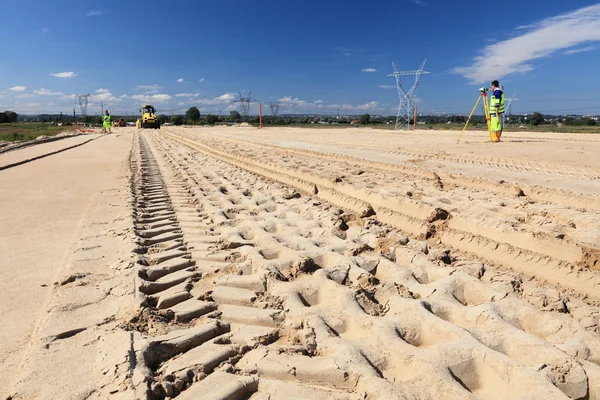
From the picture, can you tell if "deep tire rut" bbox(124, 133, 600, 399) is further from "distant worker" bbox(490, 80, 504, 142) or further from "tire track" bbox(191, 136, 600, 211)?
"distant worker" bbox(490, 80, 504, 142)

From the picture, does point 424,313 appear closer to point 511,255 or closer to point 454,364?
point 454,364

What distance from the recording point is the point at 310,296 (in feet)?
8.40

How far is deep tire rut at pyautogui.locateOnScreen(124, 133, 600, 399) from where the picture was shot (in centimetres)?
173

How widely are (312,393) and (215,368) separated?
1.54ft

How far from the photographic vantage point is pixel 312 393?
1.69 meters

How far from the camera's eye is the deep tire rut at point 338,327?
5.68 ft

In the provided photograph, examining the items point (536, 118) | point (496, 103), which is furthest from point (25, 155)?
point (536, 118)

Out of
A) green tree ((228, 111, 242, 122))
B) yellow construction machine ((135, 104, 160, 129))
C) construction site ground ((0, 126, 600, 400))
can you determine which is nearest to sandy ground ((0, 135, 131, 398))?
construction site ground ((0, 126, 600, 400))

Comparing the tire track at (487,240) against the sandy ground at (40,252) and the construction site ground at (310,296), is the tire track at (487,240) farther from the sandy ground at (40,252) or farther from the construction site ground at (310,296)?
the sandy ground at (40,252)

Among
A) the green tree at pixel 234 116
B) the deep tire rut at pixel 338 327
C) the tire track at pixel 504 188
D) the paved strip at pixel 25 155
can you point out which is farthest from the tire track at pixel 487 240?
the green tree at pixel 234 116

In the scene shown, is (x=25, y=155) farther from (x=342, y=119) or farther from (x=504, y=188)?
(x=342, y=119)

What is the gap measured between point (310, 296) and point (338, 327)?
0.40 meters

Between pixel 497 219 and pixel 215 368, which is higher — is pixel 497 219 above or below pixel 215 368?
above

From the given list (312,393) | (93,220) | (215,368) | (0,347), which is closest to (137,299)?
(0,347)
